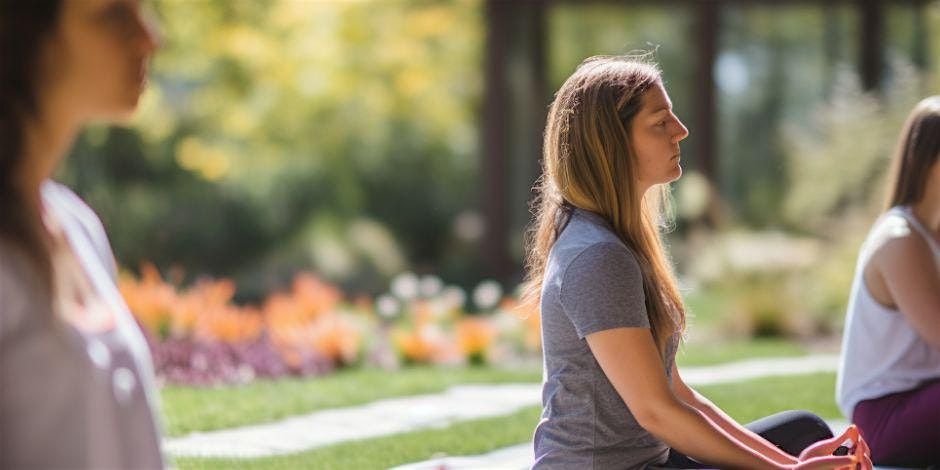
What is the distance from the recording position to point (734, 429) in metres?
3.01

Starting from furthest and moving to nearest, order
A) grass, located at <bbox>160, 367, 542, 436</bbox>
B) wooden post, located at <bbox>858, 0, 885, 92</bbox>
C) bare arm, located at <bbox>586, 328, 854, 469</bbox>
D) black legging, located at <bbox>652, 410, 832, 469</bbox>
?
1. wooden post, located at <bbox>858, 0, 885, 92</bbox>
2. grass, located at <bbox>160, 367, 542, 436</bbox>
3. black legging, located at <bbox>652, 410, 832, 469</bbox>
4. bare arm, located at <bbox>586, 328, 854, 469</bbox>

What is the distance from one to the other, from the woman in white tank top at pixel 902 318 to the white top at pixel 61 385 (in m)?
2.53

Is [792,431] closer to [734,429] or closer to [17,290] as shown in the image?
[734,429]

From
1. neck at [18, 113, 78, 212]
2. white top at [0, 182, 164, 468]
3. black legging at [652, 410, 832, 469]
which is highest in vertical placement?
neck at [18, 113, 78, 212]

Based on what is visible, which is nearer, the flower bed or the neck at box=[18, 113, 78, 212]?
the neck at box=[18, 113, 78, 212]

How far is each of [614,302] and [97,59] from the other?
3.92 feet

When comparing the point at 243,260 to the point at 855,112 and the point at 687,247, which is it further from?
the point at 855,112

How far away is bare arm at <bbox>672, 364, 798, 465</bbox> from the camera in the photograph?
9.47 ft

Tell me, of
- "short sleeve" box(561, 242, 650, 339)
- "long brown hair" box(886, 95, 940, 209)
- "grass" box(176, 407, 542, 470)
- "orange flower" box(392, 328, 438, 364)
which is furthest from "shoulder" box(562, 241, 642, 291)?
"orange flower" box(392, 328, 438, 364)

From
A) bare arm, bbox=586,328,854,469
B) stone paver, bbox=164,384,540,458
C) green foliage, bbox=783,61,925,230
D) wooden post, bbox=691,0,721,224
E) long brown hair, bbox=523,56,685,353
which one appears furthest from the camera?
wooden post, bbox=691,0,721,224

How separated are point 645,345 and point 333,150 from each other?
1189cm

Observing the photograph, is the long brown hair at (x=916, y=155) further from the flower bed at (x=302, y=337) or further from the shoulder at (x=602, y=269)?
the flower bed at (x=302, y=337)

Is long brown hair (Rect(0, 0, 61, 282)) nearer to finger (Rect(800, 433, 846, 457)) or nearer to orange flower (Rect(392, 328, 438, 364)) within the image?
finger (Rect(800, 433, 846, 457))

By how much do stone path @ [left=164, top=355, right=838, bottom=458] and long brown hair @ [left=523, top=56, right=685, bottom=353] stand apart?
177 centimetres
